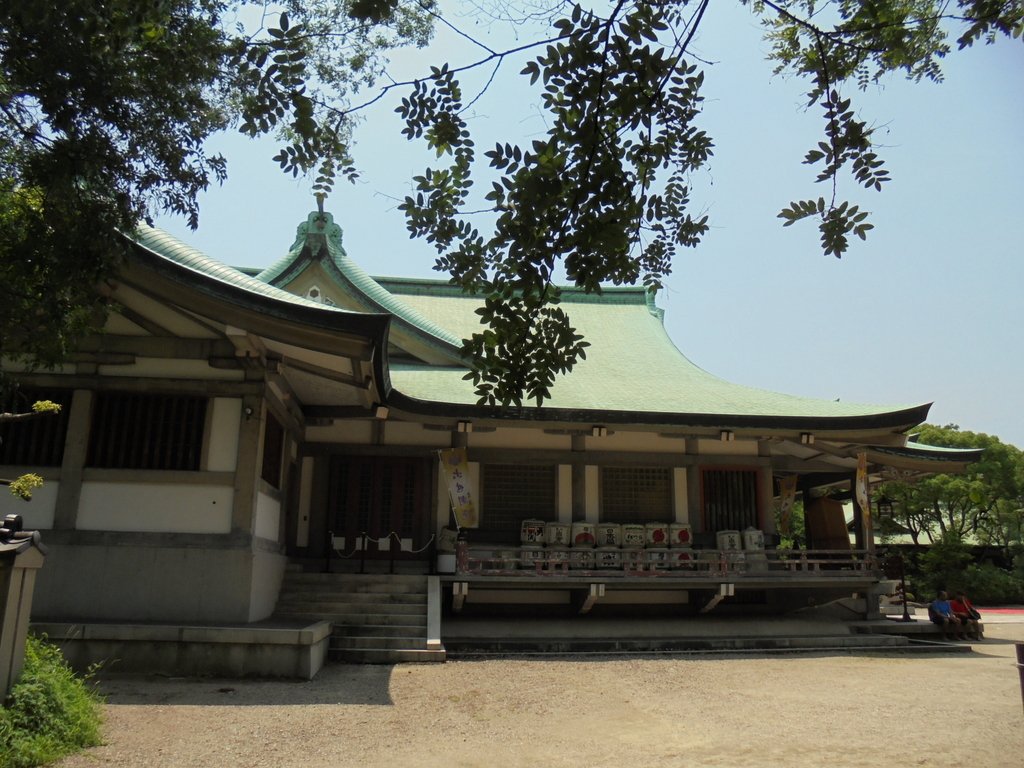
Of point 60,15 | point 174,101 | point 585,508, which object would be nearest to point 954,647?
point 585,508

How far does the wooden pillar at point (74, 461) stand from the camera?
33.5 feet

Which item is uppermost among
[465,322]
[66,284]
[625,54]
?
[465,322]

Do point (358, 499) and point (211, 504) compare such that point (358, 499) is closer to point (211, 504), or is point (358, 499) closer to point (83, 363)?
point (211, 504)

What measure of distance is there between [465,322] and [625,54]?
16.3 meters

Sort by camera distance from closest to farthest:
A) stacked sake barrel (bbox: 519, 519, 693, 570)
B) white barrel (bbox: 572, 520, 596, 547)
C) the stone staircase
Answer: the stone staircase < stacked sake barrel (bbox: 519, 519, 693, 570) < white barrel (bbox: 572, 520, 596, 547)

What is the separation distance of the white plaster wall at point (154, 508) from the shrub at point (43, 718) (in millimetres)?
3710

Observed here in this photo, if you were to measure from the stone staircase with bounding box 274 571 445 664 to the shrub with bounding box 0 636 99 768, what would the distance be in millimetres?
4653

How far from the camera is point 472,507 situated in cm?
1443

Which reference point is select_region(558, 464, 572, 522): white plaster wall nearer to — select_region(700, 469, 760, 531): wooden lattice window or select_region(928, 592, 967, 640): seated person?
select_region(700, 469, 760, 531): wooden lattice window

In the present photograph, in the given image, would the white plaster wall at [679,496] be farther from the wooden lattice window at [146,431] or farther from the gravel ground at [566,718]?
the wooden lattice window at [146,431]

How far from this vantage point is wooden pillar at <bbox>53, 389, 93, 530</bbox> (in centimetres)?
1020

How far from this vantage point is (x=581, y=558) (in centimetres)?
1416

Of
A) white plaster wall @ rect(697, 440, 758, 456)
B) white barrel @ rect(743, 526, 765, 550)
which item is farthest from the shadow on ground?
white plaster wall @ rect(697, 440, 758, 456)

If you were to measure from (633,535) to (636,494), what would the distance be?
943 mm
